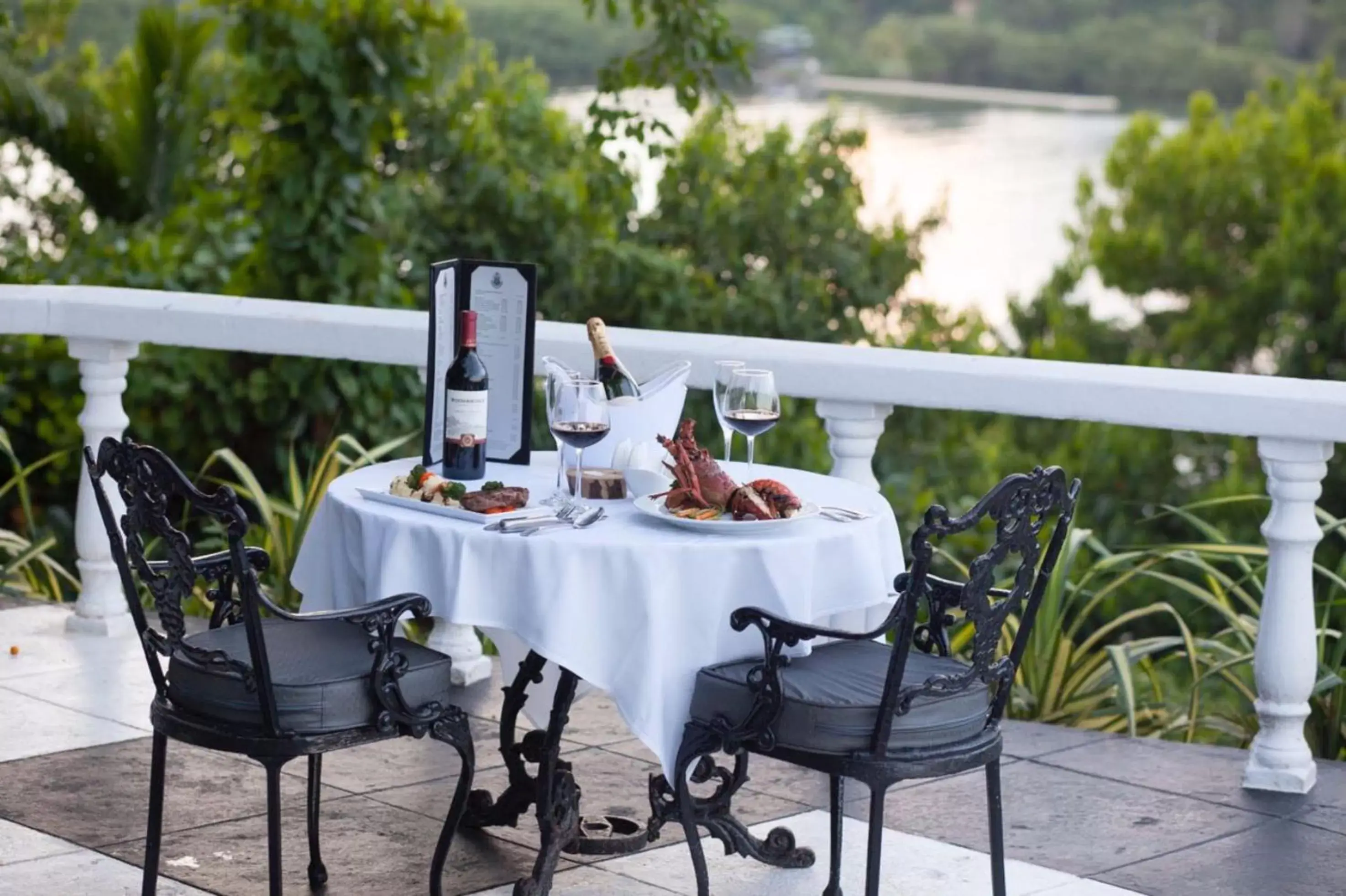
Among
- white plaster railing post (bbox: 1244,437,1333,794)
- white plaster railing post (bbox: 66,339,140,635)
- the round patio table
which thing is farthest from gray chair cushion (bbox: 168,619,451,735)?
white plaster railing post (bbox: 66,339,140,635)

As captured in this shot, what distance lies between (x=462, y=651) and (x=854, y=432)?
123cm

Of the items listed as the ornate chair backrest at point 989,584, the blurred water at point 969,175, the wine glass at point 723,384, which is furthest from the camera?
the blurred water at point 969,175

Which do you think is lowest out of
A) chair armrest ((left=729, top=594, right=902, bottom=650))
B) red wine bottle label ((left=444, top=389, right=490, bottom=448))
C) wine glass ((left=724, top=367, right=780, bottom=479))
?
chair armrest ((left=729, top=594, right=902, bottom=650))

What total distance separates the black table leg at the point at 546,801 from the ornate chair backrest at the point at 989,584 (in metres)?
0.58

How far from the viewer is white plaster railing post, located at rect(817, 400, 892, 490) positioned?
4.31 meters

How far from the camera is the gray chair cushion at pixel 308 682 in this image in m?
2.98

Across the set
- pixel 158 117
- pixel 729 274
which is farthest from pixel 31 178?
pixel 729 274

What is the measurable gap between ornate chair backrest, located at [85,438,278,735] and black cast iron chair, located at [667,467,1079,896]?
697mm

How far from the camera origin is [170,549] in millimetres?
2934

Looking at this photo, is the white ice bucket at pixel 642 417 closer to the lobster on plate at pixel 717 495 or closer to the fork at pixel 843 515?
the lobster on plate at pixel 717 495

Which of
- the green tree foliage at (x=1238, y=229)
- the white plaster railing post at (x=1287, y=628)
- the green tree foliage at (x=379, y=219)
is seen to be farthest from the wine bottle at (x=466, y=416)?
the green tree foliage at (x=1238, y=229)

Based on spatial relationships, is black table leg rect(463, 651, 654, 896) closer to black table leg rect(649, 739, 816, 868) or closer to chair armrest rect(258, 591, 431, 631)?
black table leg rect(649, 739, 816, 868)

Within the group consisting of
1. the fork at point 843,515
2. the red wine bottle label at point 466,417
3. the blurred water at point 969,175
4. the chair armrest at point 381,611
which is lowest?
the chair armrest at point 381,611

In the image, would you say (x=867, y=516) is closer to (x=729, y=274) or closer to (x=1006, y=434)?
(x=729, y=274)
